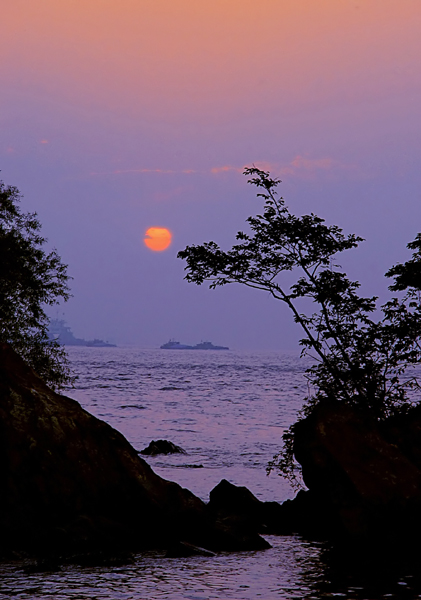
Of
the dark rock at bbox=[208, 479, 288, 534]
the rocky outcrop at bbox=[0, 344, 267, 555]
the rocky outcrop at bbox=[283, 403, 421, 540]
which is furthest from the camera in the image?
the dark rock at bbox=[208, 479, 288, 534]

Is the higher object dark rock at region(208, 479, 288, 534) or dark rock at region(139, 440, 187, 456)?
dark rock at region(139, 440, 187, 456)

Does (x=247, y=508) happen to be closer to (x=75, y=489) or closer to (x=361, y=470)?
(x=361, y=470)

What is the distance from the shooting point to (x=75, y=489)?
18391 millimetres

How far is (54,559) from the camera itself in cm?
1605

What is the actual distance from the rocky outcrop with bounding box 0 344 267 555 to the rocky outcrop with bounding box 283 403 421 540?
2659 millimetres

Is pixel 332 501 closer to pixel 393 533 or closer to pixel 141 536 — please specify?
pixel 393 533

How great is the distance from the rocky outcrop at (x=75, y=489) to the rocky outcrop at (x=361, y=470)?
266 cm

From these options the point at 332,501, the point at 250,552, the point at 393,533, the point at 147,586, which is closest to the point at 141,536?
the point at 250,552

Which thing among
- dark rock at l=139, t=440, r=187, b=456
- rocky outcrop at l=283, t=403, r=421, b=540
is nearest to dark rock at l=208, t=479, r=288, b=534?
rocky outcrop at l=283, t=403, r=421, b=540

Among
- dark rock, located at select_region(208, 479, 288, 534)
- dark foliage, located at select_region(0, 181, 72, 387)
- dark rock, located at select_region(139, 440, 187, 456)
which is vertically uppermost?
dark foliage, located at select_region(0, 181, 72, 387)

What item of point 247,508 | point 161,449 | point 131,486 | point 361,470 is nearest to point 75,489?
point 131,486

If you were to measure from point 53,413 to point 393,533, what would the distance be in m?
10.5

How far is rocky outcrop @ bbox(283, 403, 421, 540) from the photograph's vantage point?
19.1 metres

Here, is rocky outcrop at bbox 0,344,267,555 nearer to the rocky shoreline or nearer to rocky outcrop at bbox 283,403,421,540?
the rocky shoreline
